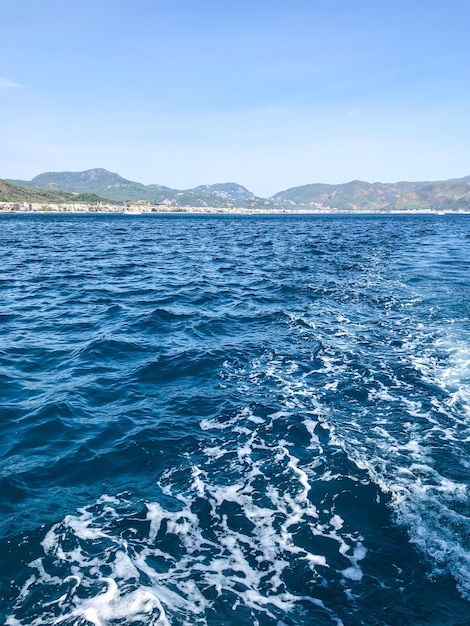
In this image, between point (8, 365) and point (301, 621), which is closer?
point (301, 621)

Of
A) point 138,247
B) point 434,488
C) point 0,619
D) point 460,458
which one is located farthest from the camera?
point 138,247

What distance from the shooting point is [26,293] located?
2919cm

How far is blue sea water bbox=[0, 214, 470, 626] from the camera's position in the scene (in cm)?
648

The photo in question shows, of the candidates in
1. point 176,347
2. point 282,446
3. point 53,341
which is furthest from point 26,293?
point 282,446

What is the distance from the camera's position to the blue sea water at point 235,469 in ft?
21.3

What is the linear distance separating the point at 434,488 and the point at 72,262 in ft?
149

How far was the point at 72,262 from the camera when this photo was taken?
46.2 metres

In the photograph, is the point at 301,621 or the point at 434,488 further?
the point at 434,488

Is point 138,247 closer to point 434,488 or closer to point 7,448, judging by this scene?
point 7,448

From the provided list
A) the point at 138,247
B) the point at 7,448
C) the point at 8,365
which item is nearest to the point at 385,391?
the point at 7,448

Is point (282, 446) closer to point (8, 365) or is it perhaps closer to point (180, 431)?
point (180, 431)

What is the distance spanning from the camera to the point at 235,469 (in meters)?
9.88

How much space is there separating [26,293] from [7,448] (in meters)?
21.7

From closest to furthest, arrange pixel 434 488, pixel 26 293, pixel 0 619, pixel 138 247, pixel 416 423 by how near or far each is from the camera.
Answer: pixel 0 619 → pixel 434 488 → pixel 416 423 → pixel 26 293 → pixel 138 247
